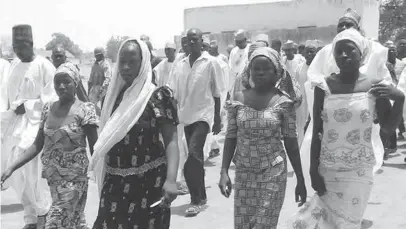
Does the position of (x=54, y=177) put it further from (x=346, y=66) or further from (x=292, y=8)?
(x=292, y=8)

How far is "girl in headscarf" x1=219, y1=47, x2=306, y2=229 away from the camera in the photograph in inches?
163

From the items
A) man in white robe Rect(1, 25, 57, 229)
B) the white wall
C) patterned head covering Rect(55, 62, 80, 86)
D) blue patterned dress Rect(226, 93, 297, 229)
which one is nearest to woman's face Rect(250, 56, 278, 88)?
blue patterned dress Rect(226, 93, 297, 229)

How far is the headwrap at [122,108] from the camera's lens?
3.84 meters

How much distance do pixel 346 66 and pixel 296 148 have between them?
0.71 m

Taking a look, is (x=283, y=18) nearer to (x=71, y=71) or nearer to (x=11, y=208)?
(x=11, y=208)

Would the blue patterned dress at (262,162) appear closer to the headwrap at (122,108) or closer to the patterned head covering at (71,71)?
the headwrap at (122,108)

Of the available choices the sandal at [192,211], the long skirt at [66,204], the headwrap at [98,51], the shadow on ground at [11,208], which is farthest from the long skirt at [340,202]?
the headwrap at [98,51]

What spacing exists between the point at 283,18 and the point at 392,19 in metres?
11.3

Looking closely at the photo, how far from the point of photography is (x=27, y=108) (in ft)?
22.0

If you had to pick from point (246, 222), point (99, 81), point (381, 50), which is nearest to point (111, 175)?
point (246, 222)

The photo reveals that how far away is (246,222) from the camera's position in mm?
4168

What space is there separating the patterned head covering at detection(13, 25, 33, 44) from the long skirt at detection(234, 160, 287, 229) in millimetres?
3464

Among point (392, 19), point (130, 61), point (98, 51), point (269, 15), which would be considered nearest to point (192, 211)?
point (130, 61)

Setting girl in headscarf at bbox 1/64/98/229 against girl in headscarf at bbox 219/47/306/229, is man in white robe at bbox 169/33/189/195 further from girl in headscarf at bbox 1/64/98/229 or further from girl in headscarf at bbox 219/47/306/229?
girl in headscarf at bbox 219/47/306/229
